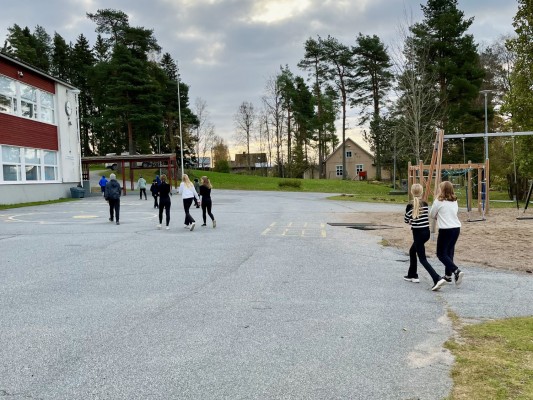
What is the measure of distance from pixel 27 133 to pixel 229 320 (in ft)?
91.5

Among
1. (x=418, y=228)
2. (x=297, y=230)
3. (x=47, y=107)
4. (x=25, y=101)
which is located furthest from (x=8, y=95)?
(x=418, y=228)

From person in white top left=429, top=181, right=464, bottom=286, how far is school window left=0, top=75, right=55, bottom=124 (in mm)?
26750

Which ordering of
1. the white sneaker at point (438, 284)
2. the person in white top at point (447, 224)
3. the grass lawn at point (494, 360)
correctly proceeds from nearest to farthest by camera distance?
1. the grass lawn at point (494, 360)
2. the white sneaker at point (438, 284)
3. the person in white top at point (447, 224)

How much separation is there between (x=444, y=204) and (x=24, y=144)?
27.5 meters

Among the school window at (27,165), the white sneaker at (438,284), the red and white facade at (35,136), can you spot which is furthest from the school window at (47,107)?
the white sneaker at (438,284)

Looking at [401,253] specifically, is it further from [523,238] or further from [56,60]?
[56,60]

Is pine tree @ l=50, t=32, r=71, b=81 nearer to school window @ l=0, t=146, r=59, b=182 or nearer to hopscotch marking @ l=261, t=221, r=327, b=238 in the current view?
school window @ l=0, t=146, r=59, b=182

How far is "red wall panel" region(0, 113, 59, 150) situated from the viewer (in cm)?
2654

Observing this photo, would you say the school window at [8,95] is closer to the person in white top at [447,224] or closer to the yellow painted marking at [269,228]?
the yellow painted marking at [269,228]

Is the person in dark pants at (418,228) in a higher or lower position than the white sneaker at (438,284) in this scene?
higher

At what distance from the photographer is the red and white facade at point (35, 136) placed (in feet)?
87.6

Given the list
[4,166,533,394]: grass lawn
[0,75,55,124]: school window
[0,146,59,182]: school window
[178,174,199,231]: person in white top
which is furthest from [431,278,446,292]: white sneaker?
[0,75,55,124]: school window

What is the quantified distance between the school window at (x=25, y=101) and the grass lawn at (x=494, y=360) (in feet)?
94.3

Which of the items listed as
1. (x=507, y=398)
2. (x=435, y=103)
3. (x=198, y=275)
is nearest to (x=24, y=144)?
(x=198, y=275)
